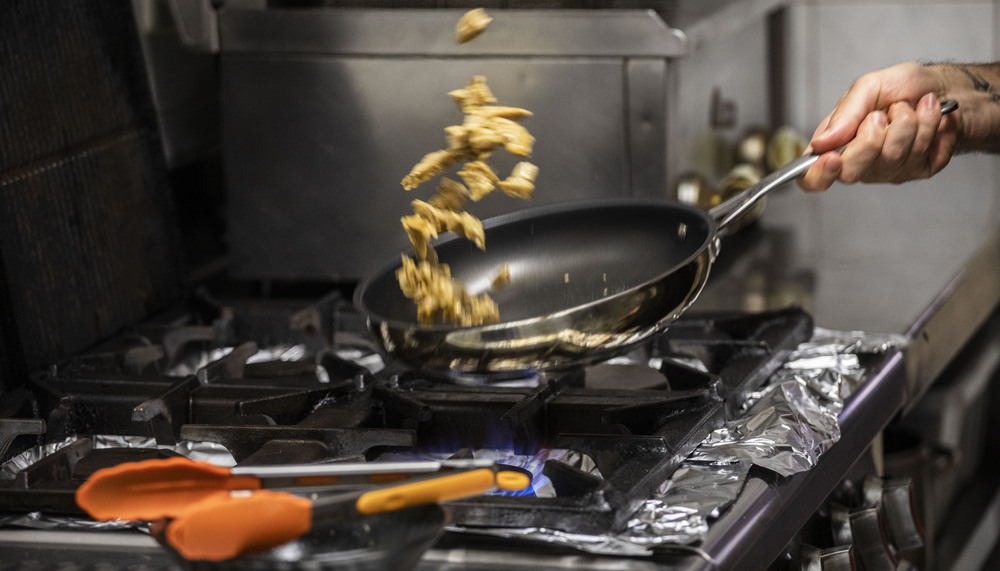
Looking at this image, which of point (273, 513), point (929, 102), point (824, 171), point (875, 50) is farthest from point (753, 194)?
point (875, 50)

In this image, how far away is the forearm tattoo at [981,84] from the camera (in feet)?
3.40

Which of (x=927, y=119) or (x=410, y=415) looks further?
(x=927, y=119)

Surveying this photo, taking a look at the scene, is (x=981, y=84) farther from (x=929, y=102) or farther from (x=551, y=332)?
(x=551, y=332)

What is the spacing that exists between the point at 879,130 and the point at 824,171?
0.20 ft

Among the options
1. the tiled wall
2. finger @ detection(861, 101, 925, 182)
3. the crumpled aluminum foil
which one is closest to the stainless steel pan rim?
the crumpled aluminum foil

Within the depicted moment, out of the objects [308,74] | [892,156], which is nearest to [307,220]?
[308,74]

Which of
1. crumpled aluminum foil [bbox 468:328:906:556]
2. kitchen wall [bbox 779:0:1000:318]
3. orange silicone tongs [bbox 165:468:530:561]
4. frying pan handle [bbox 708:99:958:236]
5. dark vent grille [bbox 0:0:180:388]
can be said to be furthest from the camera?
kitchen wall [bbox 779:0:1000:318]

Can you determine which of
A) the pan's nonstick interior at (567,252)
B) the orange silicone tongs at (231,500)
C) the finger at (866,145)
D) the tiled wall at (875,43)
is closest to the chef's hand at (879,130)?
the finger at (866,145)

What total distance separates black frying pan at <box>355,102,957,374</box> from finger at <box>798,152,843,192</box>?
0.02m

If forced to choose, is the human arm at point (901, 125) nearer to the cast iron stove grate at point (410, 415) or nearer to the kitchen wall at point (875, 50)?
the cast iron stove grate at point (410, 415)

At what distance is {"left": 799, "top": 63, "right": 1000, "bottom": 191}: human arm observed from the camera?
0.91 m

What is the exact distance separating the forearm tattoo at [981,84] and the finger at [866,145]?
0.17 m

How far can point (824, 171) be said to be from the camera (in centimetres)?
91

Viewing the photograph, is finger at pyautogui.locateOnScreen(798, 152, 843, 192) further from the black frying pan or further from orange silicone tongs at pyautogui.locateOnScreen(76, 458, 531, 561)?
orange silicone tongs at pyautogui.locateOnScreen(76, 458, 531, 561)
